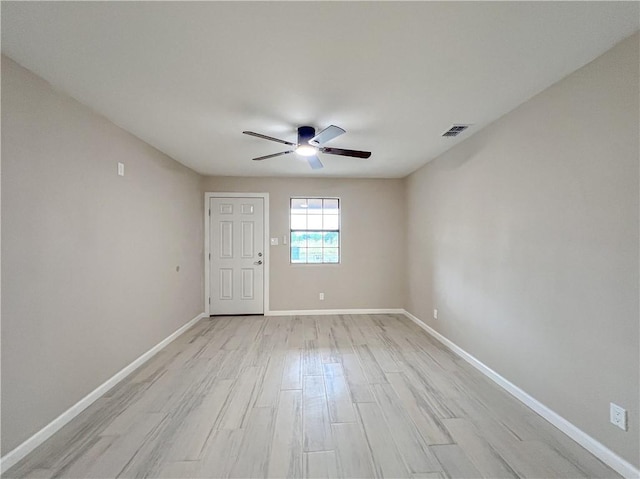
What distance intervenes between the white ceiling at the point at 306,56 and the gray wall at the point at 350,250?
229 centimetres

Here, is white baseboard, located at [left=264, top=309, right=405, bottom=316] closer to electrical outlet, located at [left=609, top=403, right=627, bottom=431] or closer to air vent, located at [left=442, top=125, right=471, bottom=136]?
air vent, located at [left=442, top=125, right=471, bottom=136]

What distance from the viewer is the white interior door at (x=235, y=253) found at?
189 inches

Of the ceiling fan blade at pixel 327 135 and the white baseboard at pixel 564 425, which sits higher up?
the ceiling fan blade at pixel 327 135

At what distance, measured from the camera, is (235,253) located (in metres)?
4.82

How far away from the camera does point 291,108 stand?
89.4 inches

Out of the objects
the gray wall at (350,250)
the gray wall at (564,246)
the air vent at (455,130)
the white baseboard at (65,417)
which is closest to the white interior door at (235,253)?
the gray wall at (350,250)

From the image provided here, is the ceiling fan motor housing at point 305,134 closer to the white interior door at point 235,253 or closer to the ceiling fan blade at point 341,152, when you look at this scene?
the ceiling fan blade at point 341,152

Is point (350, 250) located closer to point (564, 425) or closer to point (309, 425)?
point (309, 425)

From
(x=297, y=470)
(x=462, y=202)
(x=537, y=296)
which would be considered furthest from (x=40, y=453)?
(x=462, y=202)

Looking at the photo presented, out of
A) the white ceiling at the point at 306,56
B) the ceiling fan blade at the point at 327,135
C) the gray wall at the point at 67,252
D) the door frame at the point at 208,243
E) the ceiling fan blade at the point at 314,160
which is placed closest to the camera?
the white ceiling at the point at 306,56

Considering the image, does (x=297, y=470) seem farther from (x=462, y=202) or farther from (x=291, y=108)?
(x=462, y=202)

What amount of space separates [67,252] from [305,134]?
2.13 m

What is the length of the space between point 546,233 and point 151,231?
3827 mm

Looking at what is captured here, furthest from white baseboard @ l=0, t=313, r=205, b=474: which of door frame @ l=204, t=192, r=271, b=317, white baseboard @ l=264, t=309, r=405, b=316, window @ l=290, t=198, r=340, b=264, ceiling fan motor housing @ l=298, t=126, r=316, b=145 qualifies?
ceiling fan motor housing @ l=298, t=126, r=316, b=145
